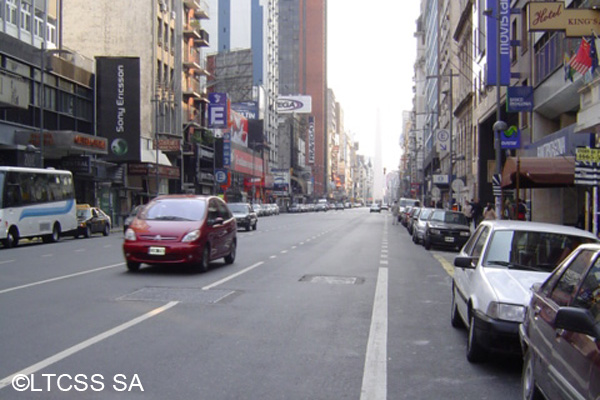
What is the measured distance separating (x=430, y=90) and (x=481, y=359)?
3250 inches

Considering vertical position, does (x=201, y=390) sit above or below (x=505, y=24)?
below

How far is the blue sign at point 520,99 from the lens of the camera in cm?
2584

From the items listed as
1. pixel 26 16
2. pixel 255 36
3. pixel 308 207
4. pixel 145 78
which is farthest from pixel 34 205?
pixel 308 207

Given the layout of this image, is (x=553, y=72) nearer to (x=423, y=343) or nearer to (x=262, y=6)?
(x=423, y=343)

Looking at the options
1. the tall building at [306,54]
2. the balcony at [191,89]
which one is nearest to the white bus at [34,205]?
the balcony at [191,89]

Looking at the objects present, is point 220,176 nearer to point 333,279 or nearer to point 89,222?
point 89,222

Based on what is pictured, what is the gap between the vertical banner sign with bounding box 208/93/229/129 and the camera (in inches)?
2741

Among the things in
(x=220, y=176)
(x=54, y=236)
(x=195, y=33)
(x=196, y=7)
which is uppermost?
(x=196, y=7)

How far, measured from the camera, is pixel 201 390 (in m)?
5.45

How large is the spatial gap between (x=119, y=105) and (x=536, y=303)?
43.4m

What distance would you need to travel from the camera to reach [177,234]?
13734mm

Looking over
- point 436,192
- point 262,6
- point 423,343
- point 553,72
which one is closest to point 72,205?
point 553,72

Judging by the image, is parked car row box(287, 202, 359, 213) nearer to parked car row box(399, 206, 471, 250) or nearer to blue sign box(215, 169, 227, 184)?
blue sign box(215, 169, 227, 184)

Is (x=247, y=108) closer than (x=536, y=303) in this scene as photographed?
No
